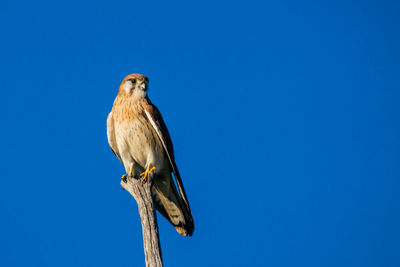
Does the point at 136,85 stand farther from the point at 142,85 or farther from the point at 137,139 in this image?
the point at 137,139

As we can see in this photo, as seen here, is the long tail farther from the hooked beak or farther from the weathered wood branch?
the hooked beak

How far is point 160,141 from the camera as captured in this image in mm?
5879

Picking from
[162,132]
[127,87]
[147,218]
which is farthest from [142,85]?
[147,218]

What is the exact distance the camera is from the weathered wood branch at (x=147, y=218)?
4629 millimetres

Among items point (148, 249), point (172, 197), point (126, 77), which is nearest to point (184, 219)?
point (172, 197)

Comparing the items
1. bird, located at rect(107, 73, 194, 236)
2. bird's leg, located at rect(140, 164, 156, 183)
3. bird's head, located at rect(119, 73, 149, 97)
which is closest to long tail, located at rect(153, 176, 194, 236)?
bird, located at rect(107, 73, 194, 236)

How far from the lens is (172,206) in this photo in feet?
19.3

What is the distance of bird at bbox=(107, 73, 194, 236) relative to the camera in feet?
19.0

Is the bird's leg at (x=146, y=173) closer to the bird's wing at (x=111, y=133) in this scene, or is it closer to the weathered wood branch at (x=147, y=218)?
the weathered wood branch at (x=147, y=218)

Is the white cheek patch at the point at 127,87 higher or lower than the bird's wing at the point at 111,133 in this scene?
higher

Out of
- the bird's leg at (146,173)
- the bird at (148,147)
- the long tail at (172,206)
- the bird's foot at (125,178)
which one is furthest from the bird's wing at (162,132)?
the bird's foot at (125,178)

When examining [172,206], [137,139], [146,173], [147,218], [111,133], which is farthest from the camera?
[111,133]

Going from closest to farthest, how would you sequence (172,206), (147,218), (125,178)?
(147,218)
(125,178)
(172,206)

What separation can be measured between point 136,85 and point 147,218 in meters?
1.86
